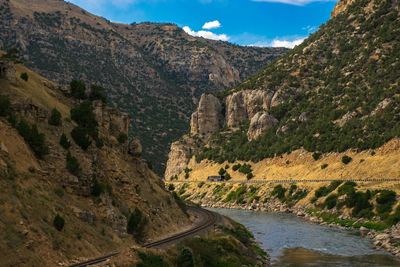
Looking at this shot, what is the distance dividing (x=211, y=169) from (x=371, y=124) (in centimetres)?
5771

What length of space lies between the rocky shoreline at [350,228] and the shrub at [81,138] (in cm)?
3149

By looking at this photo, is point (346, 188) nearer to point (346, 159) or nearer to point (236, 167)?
point (346, 159)

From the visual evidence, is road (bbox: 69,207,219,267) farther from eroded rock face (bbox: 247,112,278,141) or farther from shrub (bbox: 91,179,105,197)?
eroded rock face (bbox: 247,112,278,141)

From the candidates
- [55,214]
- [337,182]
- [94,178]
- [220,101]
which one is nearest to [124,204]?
[94,178]

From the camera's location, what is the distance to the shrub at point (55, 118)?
138ft

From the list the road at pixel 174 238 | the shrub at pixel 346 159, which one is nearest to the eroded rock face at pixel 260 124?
the shrub at pixel 346 159

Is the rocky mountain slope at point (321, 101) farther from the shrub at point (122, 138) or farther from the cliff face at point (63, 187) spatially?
the cliff face at point (63, 187)

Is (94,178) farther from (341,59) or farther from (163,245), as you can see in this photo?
(341,59)

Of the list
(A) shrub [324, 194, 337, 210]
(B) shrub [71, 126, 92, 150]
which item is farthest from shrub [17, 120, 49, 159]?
(A) shrub [324, 194, 337, 210]

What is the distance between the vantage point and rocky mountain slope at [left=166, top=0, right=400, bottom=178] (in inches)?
4370

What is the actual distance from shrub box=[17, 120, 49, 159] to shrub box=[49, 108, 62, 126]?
14.2 ft

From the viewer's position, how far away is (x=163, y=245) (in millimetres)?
37156

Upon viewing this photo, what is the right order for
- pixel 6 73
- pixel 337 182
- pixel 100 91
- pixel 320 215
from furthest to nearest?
pixel 337 182 < pixel 320 215 < pixel 100 91 < pixel 6 73

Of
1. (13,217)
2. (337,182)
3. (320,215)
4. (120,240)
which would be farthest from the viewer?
(337,182)
